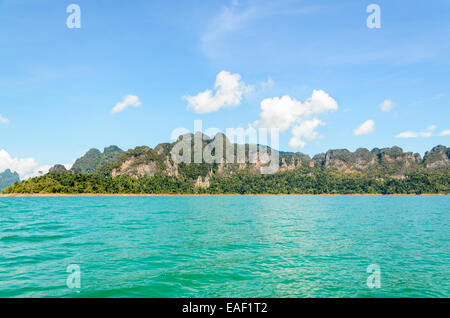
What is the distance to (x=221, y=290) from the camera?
34.9 ft
